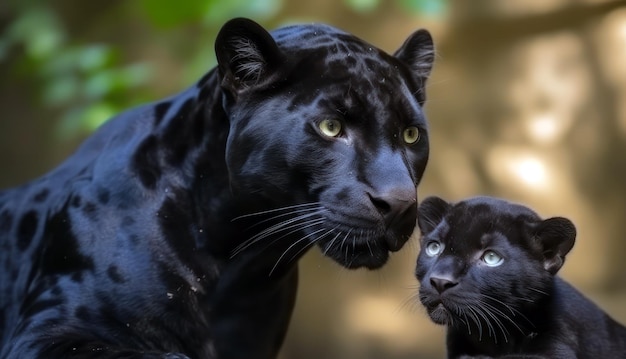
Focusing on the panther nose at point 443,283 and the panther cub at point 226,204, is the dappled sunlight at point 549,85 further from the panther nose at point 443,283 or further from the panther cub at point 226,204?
the panther nose at point 443,283

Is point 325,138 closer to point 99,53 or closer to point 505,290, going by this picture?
point 505,290

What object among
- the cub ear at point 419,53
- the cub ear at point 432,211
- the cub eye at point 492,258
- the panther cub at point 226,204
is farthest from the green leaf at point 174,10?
the cub eye at point 492,258

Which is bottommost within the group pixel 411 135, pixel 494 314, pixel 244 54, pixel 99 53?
pixel 494 314

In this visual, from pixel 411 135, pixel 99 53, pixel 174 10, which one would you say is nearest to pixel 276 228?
pixel 411 135

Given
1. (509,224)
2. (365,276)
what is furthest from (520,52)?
(509,224)

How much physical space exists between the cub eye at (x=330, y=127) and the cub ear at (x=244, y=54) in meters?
0.22

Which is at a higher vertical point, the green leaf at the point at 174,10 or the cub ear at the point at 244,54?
the green leaf at the point at 174,10

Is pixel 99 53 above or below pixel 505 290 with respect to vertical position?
above

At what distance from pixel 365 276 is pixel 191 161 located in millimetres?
2724

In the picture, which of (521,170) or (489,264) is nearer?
(489,264)

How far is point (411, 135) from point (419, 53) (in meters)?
0.38

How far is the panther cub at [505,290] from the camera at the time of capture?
2635mm

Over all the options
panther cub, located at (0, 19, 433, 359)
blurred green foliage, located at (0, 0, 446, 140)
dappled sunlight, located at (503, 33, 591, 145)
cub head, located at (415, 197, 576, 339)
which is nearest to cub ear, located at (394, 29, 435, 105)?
panther cub, located at (0, 19, 433, 359)

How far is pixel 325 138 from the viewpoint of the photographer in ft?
8.99
